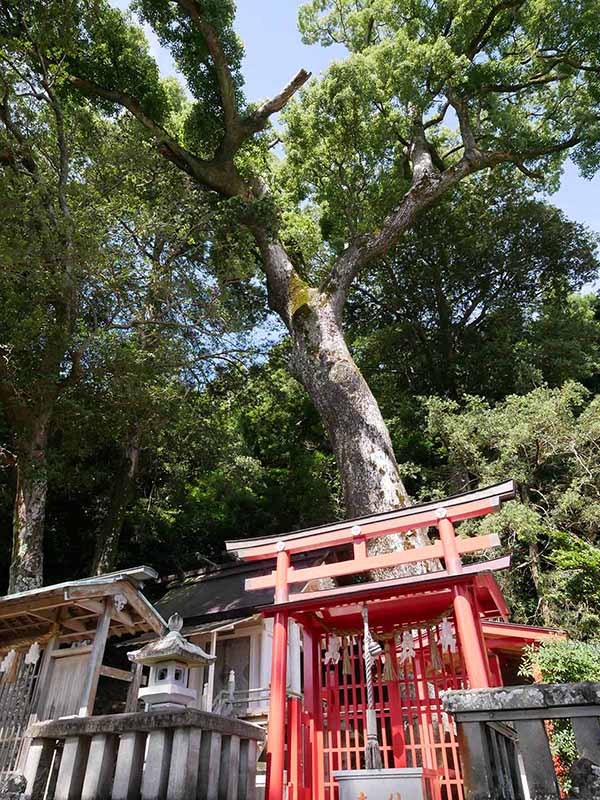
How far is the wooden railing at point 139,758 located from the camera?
106 inches

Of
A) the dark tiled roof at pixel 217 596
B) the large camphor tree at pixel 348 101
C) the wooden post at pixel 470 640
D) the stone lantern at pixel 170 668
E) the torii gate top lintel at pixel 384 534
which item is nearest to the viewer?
the stone lantern at pixel 170 668

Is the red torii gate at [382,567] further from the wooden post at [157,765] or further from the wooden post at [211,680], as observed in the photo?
the wooden post at [211,680]

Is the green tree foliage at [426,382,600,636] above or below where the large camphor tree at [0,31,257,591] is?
below

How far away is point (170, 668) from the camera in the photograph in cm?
383

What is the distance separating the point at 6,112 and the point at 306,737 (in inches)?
448

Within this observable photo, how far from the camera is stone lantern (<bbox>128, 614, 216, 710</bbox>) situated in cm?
364

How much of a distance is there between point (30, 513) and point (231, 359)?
633 centimetres

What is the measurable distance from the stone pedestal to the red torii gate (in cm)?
69

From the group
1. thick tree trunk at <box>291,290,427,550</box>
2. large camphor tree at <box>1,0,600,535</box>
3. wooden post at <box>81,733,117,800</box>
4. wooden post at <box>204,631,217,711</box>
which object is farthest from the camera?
large camphor tree at <box>1,0,600,535</box>

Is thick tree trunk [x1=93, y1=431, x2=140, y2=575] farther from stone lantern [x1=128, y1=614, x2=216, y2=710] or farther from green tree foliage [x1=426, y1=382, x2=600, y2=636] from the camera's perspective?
stone lantern [x1=128, y1=614, x2=216, y2=710]

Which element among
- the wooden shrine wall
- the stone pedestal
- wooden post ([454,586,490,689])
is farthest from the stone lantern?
wooden post ([454,586,490,689])

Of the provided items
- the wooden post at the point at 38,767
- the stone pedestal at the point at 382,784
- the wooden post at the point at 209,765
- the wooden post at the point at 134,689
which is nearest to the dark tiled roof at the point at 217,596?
the wooden post at the point at 134,689

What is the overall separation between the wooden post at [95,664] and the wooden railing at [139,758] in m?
3.38

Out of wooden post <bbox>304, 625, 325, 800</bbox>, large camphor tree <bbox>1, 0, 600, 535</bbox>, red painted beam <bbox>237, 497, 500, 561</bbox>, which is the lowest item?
wooden post <bbox>304, 625, 325, 800</bbox>
